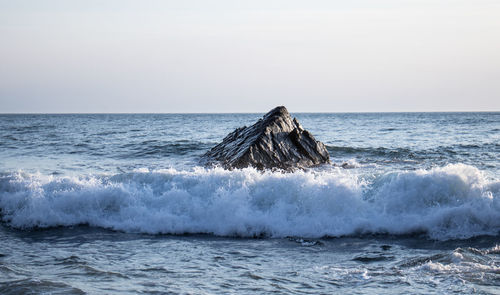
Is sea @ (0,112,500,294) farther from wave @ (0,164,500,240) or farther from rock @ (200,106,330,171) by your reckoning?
rock @ (200,106,330,171)

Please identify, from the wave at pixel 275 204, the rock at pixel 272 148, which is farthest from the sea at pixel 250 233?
the rock at pixel 272 148

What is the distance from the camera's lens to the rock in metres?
13.0

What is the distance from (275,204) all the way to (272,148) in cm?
411

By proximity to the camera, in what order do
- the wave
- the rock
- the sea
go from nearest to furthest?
the sea
the wave
the rock

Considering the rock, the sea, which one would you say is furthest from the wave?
the rock

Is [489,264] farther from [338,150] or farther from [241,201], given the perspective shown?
[338,150]

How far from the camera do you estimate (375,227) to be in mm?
8727

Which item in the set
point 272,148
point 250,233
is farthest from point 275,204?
point 272,148

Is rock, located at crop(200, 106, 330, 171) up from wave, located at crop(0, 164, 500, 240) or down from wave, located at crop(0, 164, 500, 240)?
up

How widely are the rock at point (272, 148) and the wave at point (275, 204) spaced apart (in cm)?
217

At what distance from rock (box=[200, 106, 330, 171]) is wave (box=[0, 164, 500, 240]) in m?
2.17

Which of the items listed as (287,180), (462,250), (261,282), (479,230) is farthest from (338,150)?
(261,282)

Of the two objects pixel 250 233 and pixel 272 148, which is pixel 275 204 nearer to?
pixel 250 233

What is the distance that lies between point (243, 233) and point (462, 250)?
3763mm
